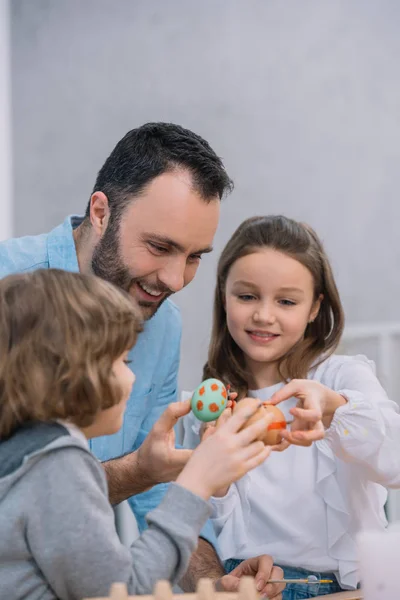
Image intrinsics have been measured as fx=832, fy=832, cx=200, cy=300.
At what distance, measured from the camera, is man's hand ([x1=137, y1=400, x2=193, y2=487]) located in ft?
4.50

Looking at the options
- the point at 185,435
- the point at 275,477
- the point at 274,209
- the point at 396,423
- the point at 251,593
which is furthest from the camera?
the point at 274,209

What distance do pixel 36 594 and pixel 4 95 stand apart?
2.26 m

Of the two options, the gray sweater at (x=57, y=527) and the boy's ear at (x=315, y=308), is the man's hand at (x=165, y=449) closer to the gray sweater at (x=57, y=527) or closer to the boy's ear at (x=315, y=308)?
the gray sweater at (x=57, y=527)

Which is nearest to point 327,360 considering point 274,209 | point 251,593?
point 251,593

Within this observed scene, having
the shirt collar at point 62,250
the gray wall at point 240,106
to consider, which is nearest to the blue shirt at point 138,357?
the shirt collar at point 62,250

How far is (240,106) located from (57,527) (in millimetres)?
3352

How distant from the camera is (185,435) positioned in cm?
191

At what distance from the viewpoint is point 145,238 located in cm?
183

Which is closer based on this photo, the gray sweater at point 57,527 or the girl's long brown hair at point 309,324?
the gray sweater at point 57,527

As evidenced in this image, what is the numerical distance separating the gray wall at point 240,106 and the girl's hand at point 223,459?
276cm

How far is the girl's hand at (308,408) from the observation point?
1.36m

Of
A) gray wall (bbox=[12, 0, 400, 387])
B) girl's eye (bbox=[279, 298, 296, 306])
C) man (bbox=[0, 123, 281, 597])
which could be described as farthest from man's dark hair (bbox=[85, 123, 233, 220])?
gray wall (bbox=[12, 0, 400, 387])

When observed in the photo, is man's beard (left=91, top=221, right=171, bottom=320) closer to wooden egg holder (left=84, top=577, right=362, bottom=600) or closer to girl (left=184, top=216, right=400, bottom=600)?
girl (left=184, top=216, right=400, bottom=600)

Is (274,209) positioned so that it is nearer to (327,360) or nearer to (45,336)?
(327,360)
